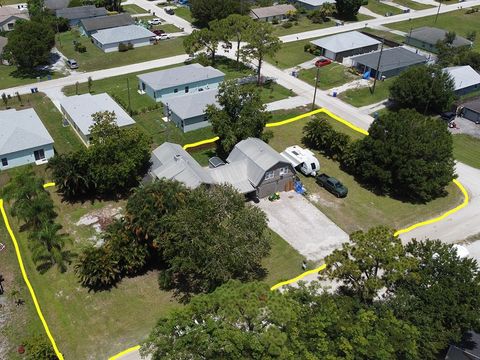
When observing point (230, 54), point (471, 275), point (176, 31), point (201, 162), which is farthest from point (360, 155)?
point (176, 31)

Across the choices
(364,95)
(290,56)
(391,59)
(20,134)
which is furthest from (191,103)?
(391,59)

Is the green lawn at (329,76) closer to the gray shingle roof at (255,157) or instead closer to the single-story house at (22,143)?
the gray shingle roof at (255,157)

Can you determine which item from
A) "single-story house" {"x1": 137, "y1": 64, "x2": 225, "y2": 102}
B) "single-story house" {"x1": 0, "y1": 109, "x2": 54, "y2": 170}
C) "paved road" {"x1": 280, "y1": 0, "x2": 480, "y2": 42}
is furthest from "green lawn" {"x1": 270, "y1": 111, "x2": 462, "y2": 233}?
"paved road" {"x1": 280, "y1": 0, "x2": 480, "y2": 42}

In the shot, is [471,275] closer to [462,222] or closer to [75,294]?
[462,222]

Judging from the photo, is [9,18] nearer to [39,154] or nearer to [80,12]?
[80,12]

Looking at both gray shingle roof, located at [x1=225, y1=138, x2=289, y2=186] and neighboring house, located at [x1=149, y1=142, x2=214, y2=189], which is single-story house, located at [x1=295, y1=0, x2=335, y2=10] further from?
neighboring house, located at [x1=149, y1=142, x2=214, y2=189]

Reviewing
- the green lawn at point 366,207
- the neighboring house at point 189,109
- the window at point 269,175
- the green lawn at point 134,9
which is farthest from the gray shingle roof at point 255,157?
the green lawn at point 134,9
